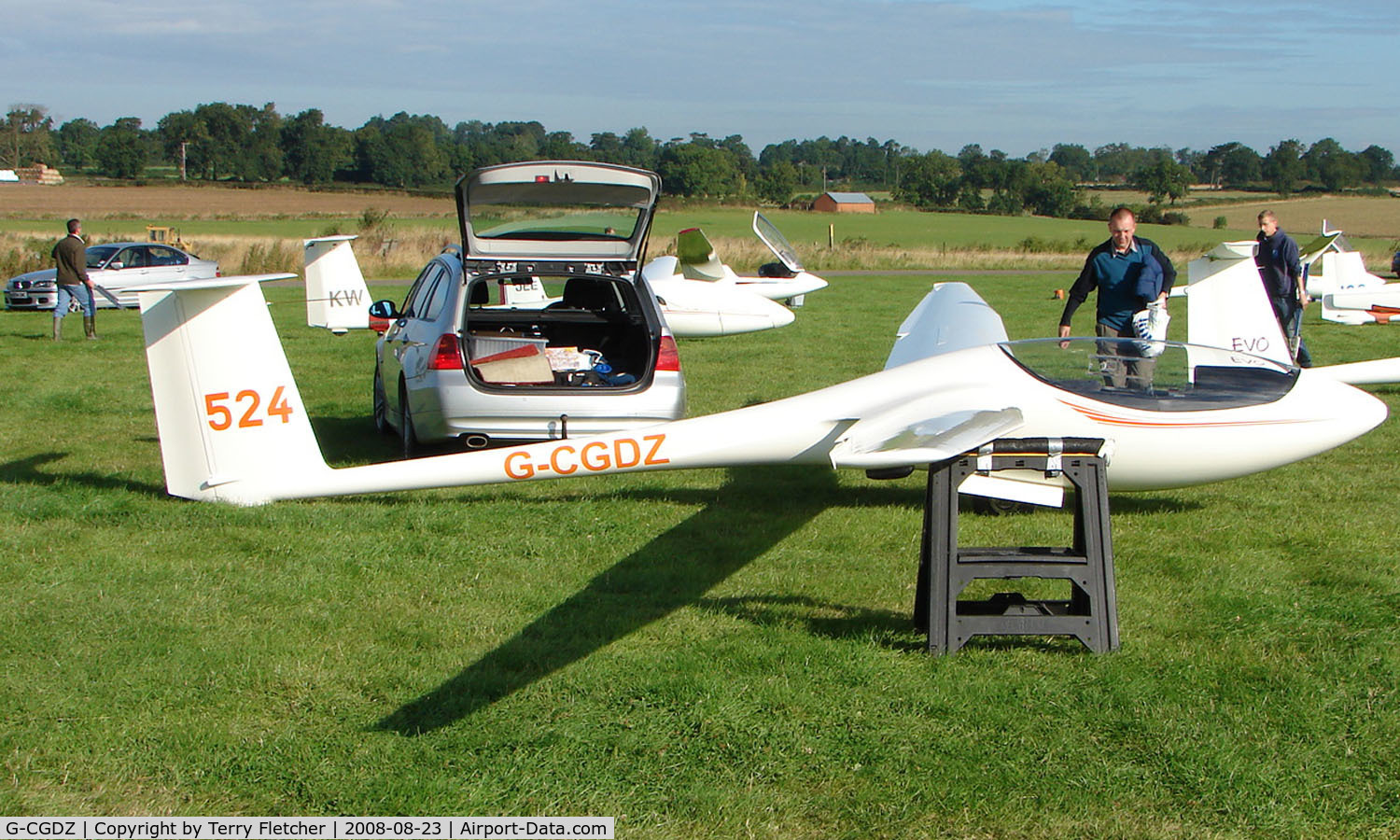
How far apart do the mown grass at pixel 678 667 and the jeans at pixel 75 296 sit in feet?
33.7

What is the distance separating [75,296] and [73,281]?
297mm

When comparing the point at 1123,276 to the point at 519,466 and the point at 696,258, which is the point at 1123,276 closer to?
the point at 519,466

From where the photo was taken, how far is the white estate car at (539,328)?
7395 mm

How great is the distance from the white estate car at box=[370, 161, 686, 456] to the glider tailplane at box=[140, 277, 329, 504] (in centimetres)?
152

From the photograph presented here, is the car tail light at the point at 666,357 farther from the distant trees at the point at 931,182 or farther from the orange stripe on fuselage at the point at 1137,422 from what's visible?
the distant trees at the point at 931,182

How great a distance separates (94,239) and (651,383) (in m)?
33.5

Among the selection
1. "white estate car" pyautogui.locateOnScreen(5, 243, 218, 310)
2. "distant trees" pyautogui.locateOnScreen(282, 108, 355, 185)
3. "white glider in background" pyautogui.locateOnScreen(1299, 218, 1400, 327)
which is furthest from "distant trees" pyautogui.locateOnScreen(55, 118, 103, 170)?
"white glider in background" pyautogui.locateOnScreen(1299, 218, 1400, 327)

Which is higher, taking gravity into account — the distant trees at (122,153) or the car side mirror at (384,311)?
the distant trees at (122,153)

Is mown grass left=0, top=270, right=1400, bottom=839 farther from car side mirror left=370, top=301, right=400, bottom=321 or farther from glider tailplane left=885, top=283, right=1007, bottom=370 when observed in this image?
car side mirror left=370, top=301, right=400, bottom=321

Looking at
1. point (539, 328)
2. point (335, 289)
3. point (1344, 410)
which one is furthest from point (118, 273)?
point (1344, 410)

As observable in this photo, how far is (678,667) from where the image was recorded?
14.8 ft

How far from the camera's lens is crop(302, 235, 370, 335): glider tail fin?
50.8 feet

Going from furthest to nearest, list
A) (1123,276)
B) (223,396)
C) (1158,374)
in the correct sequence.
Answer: (1123,276) < (1158,374) < (223,396)

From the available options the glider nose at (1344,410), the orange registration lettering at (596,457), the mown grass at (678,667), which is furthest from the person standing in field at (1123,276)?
the orange registration lettering at (596,457)
